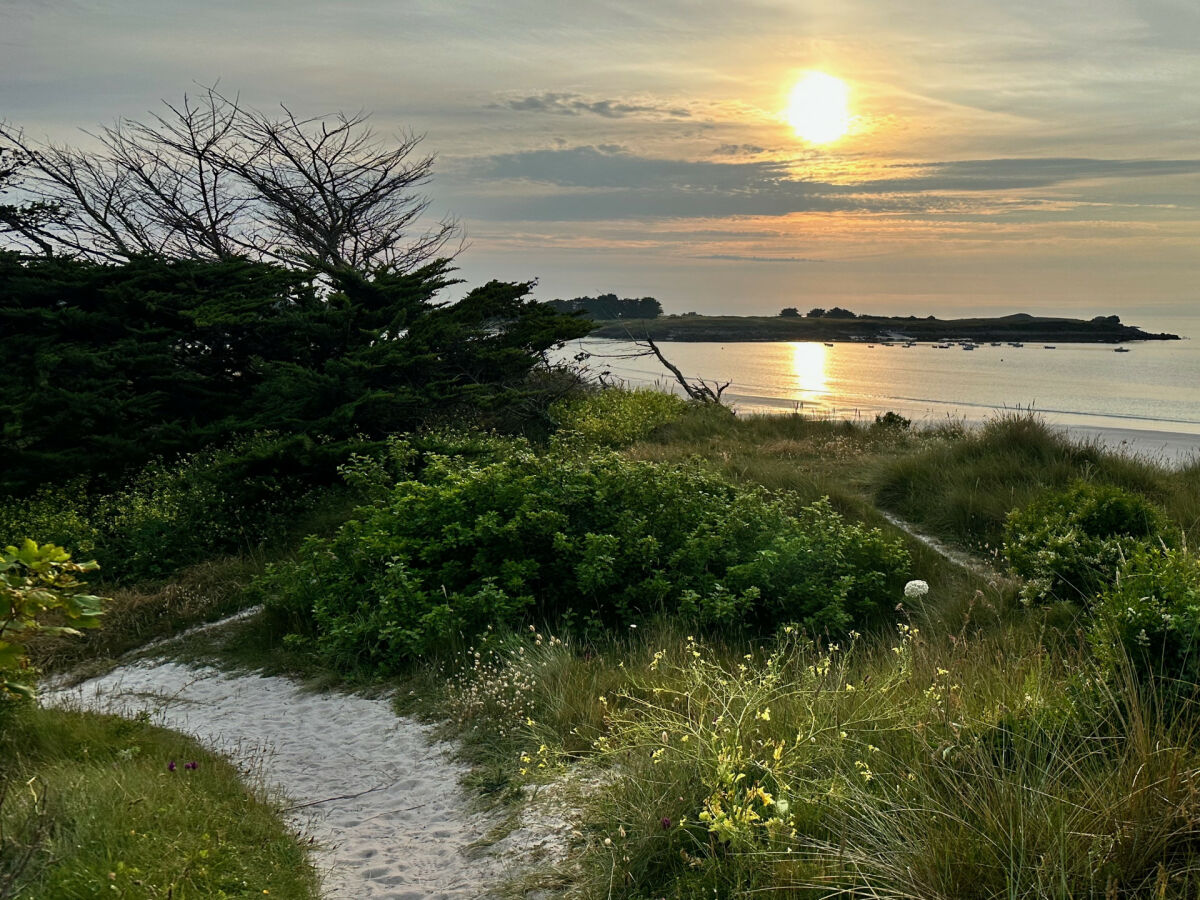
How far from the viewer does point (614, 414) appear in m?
17.9

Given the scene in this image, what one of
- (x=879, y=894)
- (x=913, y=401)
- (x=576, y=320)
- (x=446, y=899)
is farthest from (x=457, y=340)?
(x=913, y=401)

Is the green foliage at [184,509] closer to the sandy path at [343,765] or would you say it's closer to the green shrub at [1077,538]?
the sandy path at [343,765]

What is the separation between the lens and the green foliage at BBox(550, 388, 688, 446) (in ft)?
54.8

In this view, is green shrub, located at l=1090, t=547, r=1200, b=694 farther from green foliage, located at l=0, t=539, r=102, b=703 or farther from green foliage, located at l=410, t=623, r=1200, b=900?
green foliage, located at l=0, t=539, r=102, b=703

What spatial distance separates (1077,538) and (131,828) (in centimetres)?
751

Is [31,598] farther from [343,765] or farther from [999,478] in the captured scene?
[999,478]

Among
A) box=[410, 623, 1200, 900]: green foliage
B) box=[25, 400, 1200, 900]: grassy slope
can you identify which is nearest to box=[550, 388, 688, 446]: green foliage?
box=[25, 400, 1200, 900]: grassy slope

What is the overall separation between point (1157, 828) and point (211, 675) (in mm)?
6889

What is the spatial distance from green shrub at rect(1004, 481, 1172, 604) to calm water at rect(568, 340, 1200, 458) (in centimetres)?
1112

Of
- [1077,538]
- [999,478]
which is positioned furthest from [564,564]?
[999,478]

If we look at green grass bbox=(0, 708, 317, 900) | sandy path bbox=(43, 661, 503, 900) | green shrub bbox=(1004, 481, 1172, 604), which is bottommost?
sandy path bbox=(43, 661, 503, 900)

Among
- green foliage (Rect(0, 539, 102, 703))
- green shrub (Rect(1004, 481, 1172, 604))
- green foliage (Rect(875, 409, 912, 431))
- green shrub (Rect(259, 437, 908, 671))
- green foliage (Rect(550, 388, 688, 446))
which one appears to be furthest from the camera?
green foliage (Rect(875, 409, 912, 431))

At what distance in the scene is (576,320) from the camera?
1947 centimetres

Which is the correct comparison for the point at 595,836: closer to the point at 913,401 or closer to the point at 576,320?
the point at 576,320
